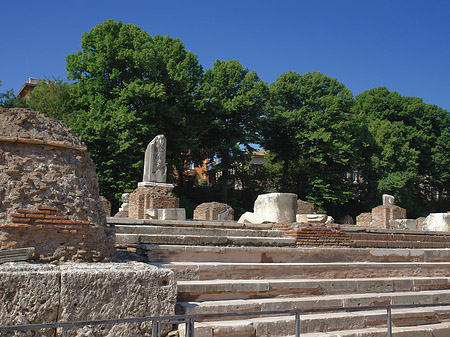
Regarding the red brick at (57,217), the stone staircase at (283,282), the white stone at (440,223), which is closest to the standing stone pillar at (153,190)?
the stone staircase at (283,282)

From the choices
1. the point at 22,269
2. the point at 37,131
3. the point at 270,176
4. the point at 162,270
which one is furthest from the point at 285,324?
the point at 270,176

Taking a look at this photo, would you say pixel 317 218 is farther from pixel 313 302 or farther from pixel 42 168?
pixel 42 168

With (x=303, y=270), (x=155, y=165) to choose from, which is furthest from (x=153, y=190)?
(x=303, y=270)

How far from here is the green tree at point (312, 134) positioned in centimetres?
3256

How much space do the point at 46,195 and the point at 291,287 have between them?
3.75m

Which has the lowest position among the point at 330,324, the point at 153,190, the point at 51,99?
the point at 330,324

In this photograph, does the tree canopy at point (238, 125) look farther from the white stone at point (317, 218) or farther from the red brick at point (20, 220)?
the red brick at point (20, 220)

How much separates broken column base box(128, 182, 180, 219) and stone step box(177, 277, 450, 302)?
1031 centimetres

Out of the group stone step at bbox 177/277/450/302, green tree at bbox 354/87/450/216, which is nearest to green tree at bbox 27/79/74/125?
green tree at bbox 354/87/450/216

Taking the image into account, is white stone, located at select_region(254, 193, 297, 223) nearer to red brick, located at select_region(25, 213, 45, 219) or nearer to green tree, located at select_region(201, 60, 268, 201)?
red brick, located at select_region(25, 213, 45, 219)

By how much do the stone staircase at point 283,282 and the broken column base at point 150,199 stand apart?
7.87 meters

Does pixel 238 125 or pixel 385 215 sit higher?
pixel 238 125

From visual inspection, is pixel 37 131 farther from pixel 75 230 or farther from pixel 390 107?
pixel 390 107

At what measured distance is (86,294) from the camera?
4.59 meters
